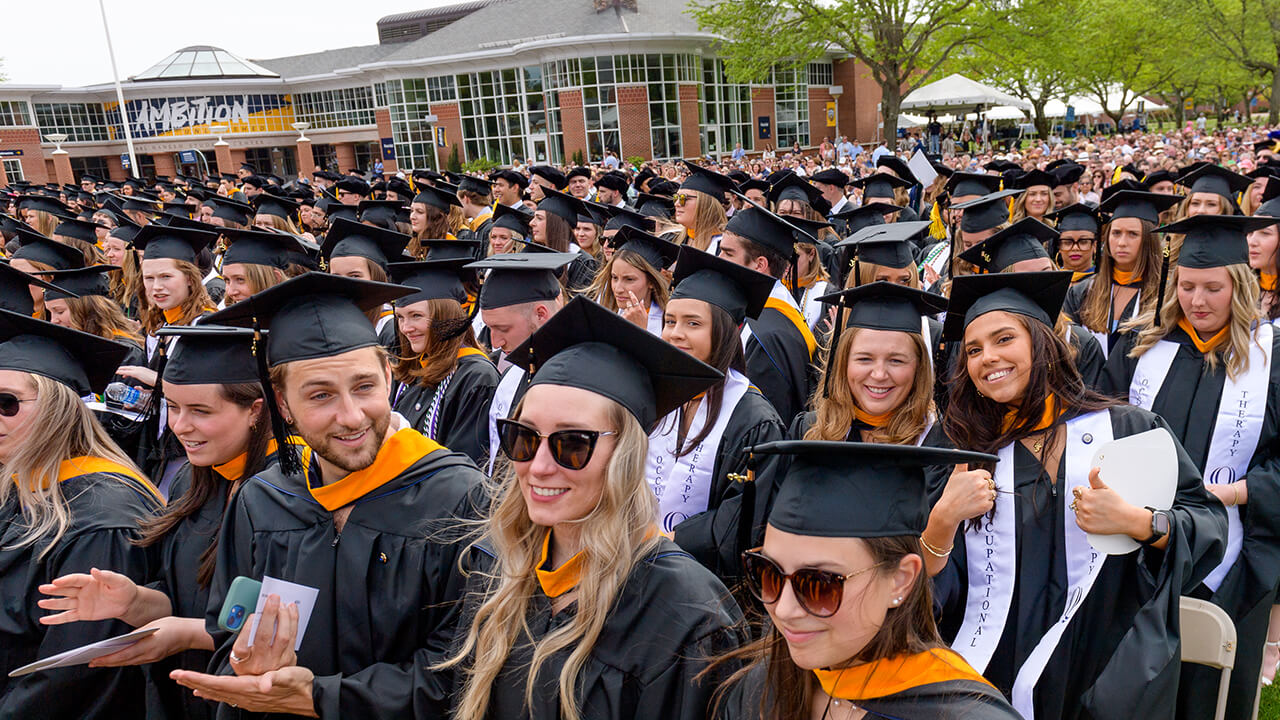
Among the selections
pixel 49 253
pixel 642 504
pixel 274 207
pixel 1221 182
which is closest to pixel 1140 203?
pixel 1221 182

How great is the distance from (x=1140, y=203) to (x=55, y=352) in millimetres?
6235

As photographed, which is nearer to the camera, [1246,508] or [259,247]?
[1246,508]

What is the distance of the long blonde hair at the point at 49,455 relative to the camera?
266 centimetres

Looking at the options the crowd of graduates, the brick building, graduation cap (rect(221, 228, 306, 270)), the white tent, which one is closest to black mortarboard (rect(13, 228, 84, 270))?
graduation cap (rect(221, 228, 306, 270))

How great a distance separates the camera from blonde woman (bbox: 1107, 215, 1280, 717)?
3.40 m

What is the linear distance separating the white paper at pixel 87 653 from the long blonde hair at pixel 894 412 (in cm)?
237

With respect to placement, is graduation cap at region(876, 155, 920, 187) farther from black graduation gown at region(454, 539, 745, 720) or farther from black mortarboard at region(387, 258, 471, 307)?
black graduation gown at region(454, 539, 745, 720)

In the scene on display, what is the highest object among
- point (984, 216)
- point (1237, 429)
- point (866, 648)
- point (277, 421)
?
point (984, 216)

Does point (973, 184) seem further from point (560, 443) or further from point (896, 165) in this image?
point (560, 443)

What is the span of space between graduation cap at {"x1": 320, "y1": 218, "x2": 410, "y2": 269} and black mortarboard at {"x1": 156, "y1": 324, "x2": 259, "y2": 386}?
2.25 m

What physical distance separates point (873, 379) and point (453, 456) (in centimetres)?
170

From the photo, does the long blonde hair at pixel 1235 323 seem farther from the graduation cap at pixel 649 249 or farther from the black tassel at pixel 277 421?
the black tassel at pixel 277 421

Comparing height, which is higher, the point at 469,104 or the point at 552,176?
the point at 469,104

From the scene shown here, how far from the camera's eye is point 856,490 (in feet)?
5.74
